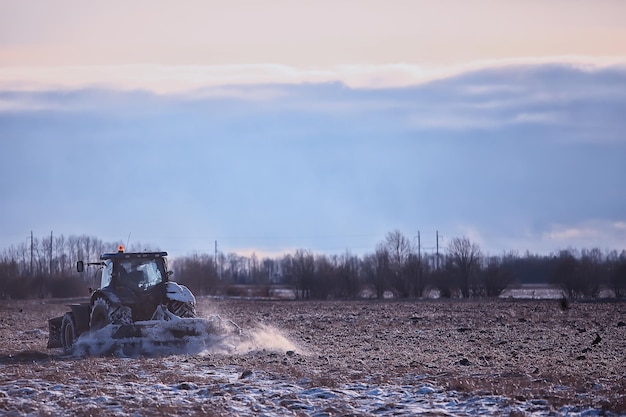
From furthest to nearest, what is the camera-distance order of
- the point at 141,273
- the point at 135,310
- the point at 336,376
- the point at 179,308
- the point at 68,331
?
the point at 141,273 < the point at 68,331 < the point at 135,310 < the point at 179,308 < the point at 336,376

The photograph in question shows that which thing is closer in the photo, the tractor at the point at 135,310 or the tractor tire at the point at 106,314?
the tractor at the point at 135,310

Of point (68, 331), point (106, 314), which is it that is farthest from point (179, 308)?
point (68, 331)

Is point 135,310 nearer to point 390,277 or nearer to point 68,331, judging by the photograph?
point 68,331

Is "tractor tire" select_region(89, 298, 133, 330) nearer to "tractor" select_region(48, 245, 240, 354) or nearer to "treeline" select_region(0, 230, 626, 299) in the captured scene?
"tractor" select_region(48, 245, 240, 354)

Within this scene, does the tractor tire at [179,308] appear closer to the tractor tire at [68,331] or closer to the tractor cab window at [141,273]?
the tractor cab window at [141,273]

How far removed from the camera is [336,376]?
16.2 m

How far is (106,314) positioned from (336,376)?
8.15 m

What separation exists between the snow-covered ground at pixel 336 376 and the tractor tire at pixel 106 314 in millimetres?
759

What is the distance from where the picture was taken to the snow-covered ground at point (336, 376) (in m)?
13.3

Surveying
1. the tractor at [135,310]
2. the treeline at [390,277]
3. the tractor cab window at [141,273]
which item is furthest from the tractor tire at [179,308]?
the treeline at [390,277]

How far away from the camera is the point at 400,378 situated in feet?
51.9

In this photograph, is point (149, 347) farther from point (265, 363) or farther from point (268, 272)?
point (268, 272)

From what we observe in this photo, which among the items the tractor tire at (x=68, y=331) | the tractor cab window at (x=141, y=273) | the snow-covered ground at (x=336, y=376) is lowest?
the snow-covered ground at (x=336, y=376)

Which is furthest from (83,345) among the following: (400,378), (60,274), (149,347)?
(60,274)
